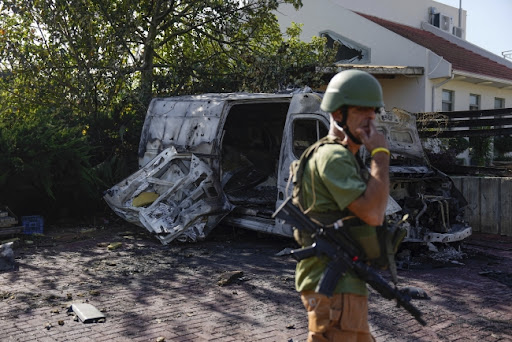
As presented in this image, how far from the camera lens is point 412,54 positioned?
19.0 metres

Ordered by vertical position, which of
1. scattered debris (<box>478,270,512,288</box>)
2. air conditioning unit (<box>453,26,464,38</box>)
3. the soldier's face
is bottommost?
scattered debris (<box>478,270,512,288</box>)

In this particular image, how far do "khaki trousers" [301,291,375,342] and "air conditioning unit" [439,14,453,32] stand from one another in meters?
25.6

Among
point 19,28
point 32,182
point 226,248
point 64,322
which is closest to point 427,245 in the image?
point 226,248

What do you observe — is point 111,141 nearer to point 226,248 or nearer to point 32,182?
point 32,182

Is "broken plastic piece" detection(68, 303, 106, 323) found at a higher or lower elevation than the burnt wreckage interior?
lower

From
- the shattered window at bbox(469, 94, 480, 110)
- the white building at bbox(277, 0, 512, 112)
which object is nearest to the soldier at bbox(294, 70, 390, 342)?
the white building at bbox(277, 0, 512, 112)

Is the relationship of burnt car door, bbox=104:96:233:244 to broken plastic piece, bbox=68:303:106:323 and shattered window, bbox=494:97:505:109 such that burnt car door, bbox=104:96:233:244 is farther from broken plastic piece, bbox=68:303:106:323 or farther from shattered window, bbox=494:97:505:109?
shattered window, bbox=494:97:505:109

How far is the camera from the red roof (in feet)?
67.8

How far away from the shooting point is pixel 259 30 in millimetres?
15359

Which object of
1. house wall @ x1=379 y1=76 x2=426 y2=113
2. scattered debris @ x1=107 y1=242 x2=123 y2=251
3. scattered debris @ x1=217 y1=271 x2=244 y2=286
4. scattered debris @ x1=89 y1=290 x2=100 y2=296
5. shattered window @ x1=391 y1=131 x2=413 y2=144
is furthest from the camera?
house wall @ x1=379 y1=76 x2=426 y2=113

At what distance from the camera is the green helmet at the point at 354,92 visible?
2.98 m

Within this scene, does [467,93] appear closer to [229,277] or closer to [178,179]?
[178,179]

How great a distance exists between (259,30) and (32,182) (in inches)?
290

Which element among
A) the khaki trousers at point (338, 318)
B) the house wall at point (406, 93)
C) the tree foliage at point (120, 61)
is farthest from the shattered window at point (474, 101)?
the khaki trousers at point (338, 318)
